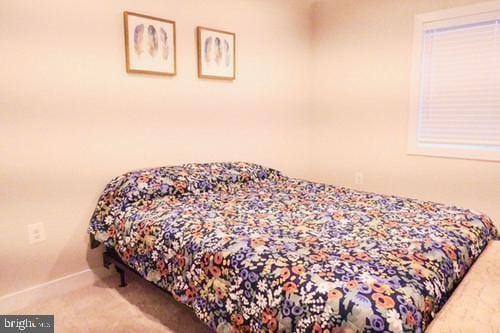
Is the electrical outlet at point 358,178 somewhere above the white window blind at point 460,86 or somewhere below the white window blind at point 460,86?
below

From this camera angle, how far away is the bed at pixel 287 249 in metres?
1.12

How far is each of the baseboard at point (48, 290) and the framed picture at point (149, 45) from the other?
1351mm

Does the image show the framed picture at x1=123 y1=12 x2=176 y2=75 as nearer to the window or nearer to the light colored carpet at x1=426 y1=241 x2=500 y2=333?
the window

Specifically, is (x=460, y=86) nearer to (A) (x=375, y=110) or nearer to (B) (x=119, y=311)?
(A) (x=375, y=110)

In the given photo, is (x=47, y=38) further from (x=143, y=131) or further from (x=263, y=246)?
(x=263, y=246)

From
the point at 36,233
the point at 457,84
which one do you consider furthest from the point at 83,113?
the point at 457,84

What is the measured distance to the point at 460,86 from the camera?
2.79m

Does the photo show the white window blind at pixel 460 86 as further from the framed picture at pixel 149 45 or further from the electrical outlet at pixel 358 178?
the framed picture at pixel 149 45

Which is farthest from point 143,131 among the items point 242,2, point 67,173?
point 242,2

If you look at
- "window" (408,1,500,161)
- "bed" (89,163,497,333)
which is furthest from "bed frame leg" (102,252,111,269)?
"window" (408,1,500,161)

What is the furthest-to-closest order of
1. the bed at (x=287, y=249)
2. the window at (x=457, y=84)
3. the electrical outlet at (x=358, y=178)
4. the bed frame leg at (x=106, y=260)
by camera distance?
the electrical outlet at (x=358, y=178) → the window at (x=457, y=84) → the bed frame leg at (x=106, y=260) → the bed at (x=287, y=249)

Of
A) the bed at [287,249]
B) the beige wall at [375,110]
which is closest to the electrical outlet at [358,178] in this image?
the beige wall at [375,110]

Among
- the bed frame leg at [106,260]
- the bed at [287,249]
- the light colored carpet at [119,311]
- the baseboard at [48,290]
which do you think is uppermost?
the bed at [287,249]

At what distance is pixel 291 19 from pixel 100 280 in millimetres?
2747
